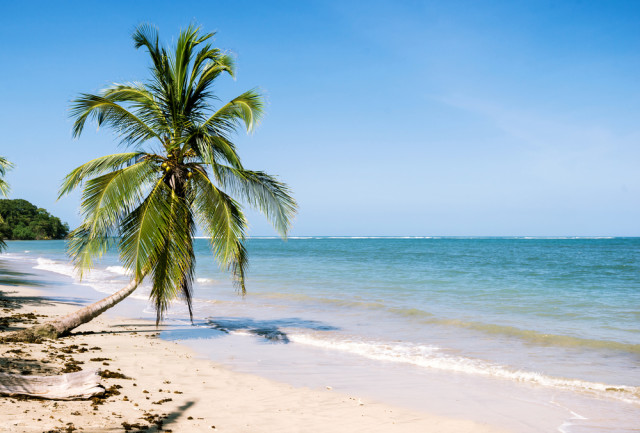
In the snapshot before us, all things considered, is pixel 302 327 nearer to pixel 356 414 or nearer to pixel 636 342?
pixel 356 414

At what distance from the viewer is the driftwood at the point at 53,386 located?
4.84 m

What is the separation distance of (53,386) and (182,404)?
1470 millimetres

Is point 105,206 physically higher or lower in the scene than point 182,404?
higher

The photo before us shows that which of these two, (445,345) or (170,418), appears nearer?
(170,418)

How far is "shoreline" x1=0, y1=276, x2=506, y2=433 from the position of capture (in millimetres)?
4609

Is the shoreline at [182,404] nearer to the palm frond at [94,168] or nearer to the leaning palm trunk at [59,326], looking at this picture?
the leaning palm trunk at [59,326]

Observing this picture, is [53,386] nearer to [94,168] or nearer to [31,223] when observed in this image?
[94,168]

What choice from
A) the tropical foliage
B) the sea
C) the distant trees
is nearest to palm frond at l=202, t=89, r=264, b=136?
the tropical foliage

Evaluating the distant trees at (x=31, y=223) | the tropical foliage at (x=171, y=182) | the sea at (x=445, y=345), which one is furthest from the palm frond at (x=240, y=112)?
the distant trees at (x=31, y=223)

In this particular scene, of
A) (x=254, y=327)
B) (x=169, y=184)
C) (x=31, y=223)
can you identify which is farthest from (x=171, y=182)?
(x=31, y=223)

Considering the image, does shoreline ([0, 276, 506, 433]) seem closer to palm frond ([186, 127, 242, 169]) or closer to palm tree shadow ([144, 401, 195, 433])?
palm tree shadow ([144, 401, 195, 433])

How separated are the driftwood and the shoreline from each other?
11 cm

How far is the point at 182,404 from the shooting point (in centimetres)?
575

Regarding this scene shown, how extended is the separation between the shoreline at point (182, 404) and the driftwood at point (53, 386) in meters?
0.11
